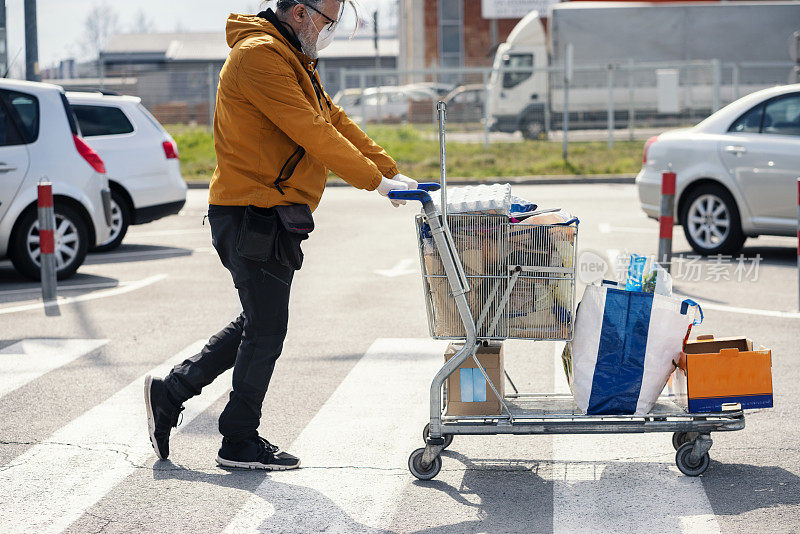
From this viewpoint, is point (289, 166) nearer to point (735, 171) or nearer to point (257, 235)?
point (257, 235)

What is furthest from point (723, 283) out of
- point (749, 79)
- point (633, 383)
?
point (749, 79)

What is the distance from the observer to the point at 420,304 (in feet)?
28.6

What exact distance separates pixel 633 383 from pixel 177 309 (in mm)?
4872

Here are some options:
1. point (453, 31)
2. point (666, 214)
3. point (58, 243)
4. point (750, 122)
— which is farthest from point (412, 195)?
point (453, 31)

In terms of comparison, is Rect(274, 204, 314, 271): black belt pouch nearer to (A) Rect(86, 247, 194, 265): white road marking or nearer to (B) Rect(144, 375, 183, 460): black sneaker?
(B) Rect(144, 375, 183, 460): black sneaker

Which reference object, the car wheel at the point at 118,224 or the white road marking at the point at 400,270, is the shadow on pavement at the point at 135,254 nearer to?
the car wheel at the point at 118,224

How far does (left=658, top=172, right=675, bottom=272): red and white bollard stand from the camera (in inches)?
→ 359

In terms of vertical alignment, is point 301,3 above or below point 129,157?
above

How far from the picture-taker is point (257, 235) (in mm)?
4449

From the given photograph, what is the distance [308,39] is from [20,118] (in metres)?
6.15

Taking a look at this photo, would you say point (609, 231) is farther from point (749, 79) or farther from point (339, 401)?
point (749, 79)

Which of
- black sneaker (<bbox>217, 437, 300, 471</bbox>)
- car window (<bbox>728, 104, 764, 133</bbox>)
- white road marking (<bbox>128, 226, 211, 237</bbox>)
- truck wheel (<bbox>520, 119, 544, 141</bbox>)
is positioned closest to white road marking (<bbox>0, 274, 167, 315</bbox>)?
white road marking (<bbox>128, 226, 211, 237</bbox>)

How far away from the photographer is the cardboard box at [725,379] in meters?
4.49

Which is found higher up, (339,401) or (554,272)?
(554,272)
